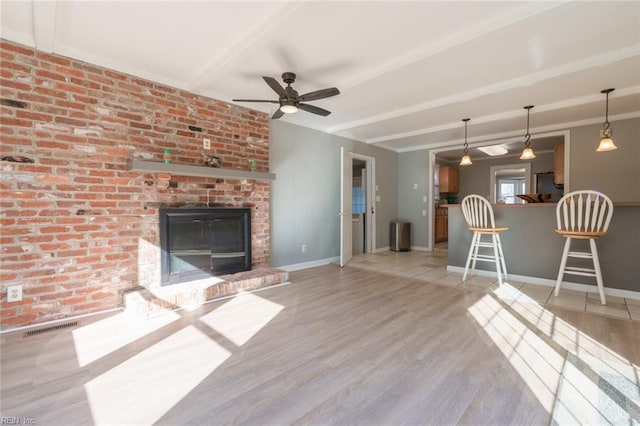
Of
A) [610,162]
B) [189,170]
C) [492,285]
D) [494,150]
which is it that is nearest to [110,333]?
[189,170]

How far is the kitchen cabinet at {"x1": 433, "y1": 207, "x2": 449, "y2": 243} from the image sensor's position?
7230 millimetres

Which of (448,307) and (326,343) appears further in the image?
(448,307)

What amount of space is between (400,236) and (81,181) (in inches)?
222

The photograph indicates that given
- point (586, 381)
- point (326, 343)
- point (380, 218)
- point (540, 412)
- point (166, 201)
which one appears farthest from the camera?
point (380, 218)

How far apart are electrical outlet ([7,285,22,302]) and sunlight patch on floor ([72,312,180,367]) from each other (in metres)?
0.57

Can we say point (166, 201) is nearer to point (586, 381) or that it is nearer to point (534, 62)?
point (586, 381)

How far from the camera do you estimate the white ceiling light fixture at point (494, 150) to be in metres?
6.34

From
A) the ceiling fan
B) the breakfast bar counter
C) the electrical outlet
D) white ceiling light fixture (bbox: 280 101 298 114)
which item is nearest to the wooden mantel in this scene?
the ceiling fan

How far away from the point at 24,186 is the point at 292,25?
2.65 metres

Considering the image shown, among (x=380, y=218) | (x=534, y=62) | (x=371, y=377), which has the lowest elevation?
(x=371, y=377)

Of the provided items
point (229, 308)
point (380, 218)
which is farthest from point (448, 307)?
point (380, 218)

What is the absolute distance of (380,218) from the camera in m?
6.54

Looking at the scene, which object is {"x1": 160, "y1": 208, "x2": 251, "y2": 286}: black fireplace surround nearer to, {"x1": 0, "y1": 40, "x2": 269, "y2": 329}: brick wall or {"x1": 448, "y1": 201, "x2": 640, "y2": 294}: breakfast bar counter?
{"x1": 0, "y1": 40, "x2": 269, "y2": 329}: brick wall

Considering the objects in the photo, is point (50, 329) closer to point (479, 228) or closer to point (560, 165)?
point (479, 228)
